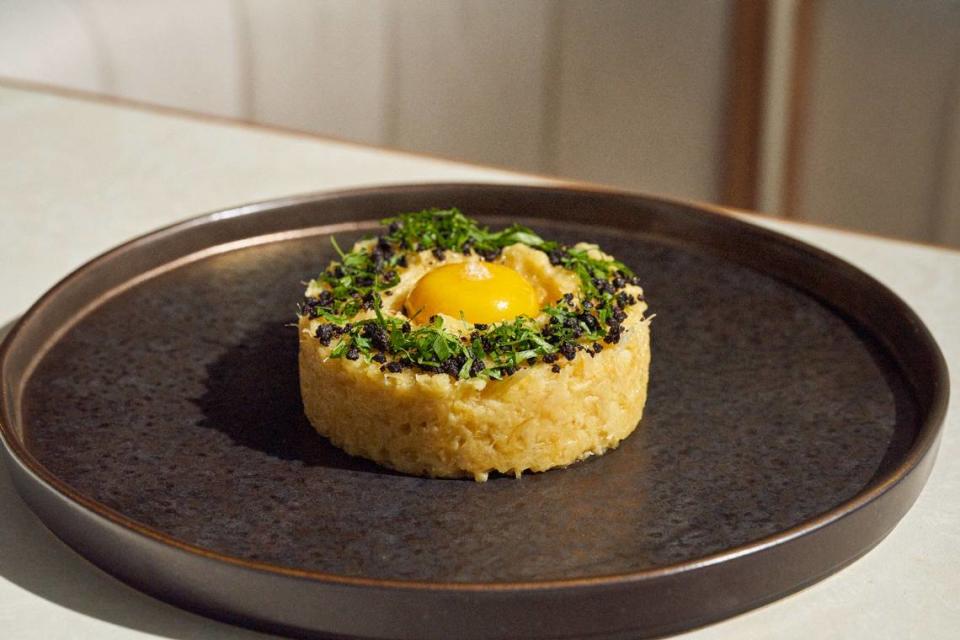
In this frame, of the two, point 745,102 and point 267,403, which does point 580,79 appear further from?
point 267,403

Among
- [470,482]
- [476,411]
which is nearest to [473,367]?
[476,411]

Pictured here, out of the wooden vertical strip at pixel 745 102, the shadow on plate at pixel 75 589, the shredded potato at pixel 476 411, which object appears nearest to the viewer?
the shadow on plate at pixel 75 589

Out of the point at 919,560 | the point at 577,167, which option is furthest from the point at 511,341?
the point at 577,167

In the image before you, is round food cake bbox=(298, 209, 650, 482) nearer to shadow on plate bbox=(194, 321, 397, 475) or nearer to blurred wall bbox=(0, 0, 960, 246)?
shadow on plate bbox=(194, 321, 397, 475)

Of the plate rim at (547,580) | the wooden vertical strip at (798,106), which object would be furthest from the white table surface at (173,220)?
the wooden vertical strip at (798,106)

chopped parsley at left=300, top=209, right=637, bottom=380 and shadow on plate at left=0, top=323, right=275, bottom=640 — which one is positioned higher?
chopped parsley at left=300, top=209, right=637, bottom=380

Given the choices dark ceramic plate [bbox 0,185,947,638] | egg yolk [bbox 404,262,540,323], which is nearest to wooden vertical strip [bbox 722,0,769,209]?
dark ceramic plate [bbox 0,185,947,638]

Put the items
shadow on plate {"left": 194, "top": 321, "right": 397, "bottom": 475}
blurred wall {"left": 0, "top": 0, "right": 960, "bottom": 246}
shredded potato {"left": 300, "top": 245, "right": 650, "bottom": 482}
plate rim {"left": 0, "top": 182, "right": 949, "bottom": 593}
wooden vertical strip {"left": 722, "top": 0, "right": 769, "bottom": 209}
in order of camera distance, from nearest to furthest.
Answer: plate rim {"left": 0, "top": 182, "right": 949, "bottom": 593}
shredded potato {"left": 300, "top": 245, "right": 650, "bottom": 482}
shadow on plate {"left": 194, "top": 321, "right": 397, "bottom": 475}
blurred wall {"left": 0, "top": 0, "right": 960, "bottom": 246}
wooden vertical strip {"left": 722, "top": 0, "right": 769, "bottom": 209}

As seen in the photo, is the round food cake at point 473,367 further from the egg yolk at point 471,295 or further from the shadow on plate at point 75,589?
the shadow on plate at point 75,589
